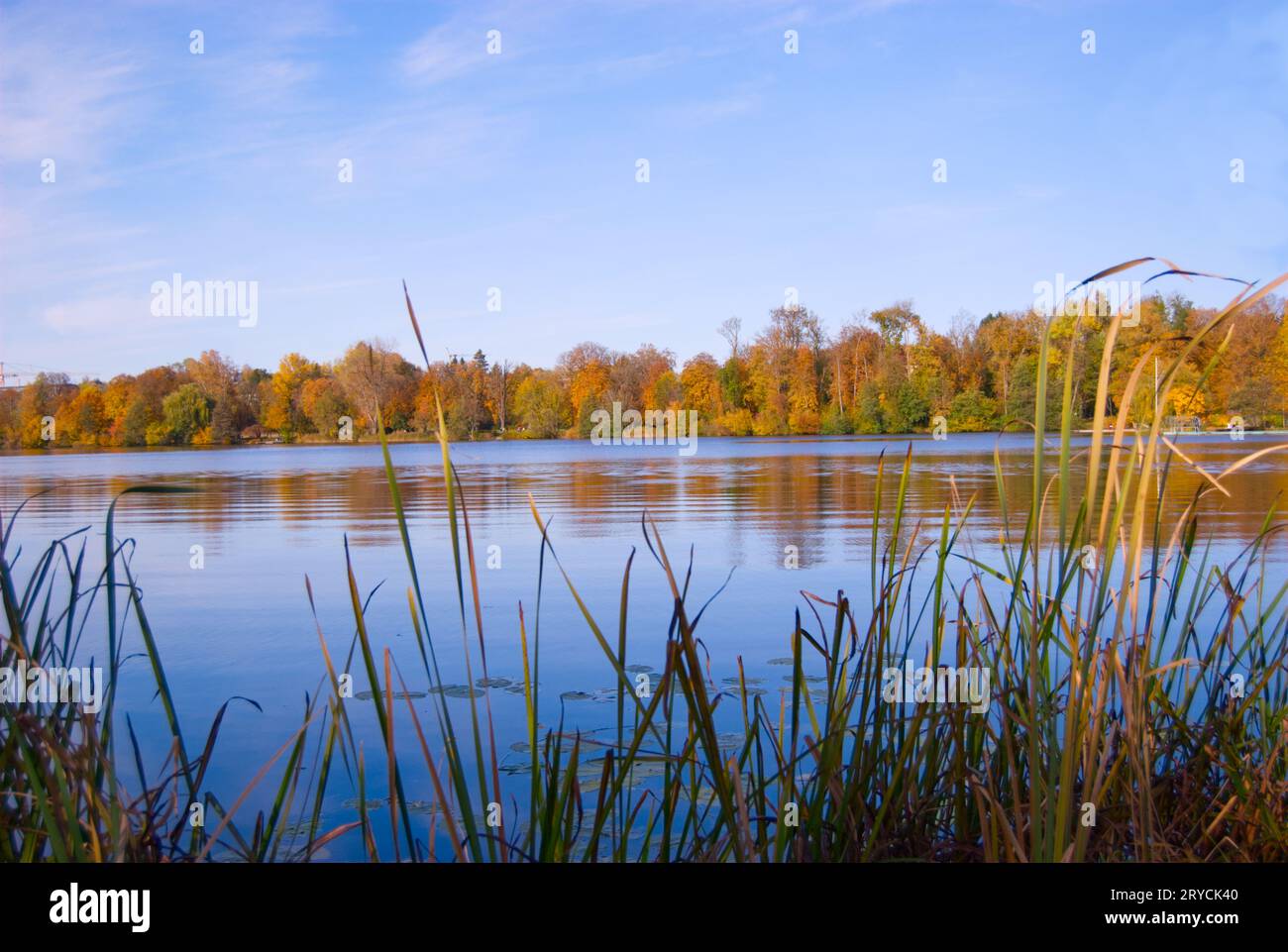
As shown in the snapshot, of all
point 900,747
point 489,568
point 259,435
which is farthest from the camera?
point 259,435

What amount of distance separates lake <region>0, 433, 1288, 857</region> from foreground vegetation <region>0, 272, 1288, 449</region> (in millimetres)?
846

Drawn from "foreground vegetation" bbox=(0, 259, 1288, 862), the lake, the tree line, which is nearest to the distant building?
the tree line

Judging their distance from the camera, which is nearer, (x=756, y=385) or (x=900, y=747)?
(x=900, y=747)

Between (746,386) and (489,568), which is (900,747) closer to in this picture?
(489,568)

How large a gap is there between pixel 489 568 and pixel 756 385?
2433 millimetres

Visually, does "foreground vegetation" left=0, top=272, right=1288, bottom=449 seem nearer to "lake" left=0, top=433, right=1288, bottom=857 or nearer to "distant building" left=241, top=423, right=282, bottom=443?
"distant building" left=241, top=423, right=282, bottom=443

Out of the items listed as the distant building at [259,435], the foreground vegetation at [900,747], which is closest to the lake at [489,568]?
the foreground vegetation at [900,747]

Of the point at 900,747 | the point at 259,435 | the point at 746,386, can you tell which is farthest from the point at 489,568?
the point at 900,747

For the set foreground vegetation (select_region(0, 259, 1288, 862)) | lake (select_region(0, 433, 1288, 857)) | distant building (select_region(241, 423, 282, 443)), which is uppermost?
distant building (select_region(241, 423, 282, 443))

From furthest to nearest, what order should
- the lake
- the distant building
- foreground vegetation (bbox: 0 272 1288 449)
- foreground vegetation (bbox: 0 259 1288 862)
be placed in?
the distant building → foreground vegetation (bbox: 0 272 1288 449) → the lake → foreground vegetation (bbox: 0 259 1288 862)

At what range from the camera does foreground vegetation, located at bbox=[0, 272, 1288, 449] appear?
14.8 ft

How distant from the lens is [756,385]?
7773 millimetres
